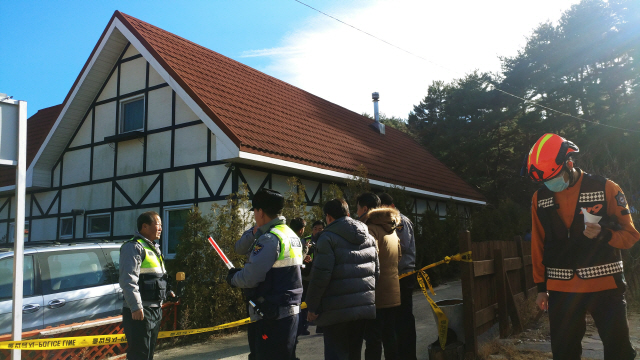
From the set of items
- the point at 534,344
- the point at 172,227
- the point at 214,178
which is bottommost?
the point at 534,344

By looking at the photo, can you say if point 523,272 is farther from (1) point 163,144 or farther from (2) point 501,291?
(1) point 163,144

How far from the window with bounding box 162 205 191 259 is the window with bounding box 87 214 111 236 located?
7.58 feet

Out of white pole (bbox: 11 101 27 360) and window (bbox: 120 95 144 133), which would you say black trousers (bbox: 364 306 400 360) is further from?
window (bbox: 120 95 144 133)

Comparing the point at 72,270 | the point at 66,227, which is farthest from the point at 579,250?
the point at 66,227

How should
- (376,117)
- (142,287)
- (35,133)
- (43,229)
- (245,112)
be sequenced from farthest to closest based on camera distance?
(376,117), (35,133), (43,229), (245,112), (142,287)

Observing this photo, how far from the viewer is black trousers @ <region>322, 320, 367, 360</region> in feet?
13.0

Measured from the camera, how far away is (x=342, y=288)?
399 centimetres

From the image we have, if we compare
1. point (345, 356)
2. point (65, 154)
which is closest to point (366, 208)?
point (345, 356)

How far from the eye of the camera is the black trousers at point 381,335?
15.3 ft

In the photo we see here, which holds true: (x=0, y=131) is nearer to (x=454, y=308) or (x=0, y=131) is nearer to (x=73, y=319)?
(x=73, y=319)

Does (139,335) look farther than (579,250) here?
Yes

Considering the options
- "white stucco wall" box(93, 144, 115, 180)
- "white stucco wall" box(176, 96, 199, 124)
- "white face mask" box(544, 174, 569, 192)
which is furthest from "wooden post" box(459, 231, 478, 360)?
"white stucco wall" box(93, 144, 115, 180)

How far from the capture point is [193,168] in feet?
36.9

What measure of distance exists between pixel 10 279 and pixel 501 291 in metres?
6.30
